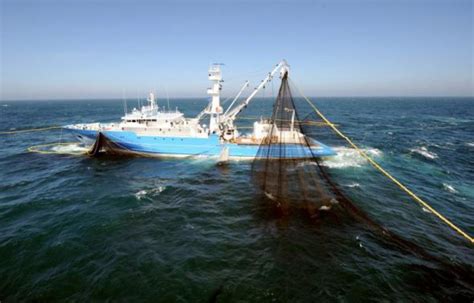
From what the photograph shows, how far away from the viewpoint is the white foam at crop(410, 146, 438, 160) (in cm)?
3538

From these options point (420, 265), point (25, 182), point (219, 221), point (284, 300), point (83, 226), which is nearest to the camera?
point (284, 300)

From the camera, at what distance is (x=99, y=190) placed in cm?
2370

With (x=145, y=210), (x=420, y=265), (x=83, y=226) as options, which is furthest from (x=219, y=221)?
(x=420, y=265)

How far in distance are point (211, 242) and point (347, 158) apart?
85.4 feet

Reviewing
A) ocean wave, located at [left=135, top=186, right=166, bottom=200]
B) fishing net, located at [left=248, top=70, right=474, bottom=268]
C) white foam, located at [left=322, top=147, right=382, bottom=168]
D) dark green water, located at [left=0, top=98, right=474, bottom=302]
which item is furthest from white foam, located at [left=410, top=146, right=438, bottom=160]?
ocean wave, located at [left=135, top=186, right=166, bottom=200]

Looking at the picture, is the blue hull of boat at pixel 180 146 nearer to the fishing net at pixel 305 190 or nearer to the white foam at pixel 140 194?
the fishing net at pixel 305 190

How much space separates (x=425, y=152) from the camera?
1481 inches

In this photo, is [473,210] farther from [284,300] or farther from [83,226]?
[83,226]

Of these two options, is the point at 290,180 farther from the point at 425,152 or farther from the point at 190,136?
the point at 425,152

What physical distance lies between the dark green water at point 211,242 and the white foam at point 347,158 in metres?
3.26

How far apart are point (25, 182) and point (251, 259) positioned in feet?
85.3

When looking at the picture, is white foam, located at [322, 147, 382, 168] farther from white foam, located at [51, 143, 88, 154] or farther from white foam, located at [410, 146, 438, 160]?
white foam, located at [51, 143, 88, 154]

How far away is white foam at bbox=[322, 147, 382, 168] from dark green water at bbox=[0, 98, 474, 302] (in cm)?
326

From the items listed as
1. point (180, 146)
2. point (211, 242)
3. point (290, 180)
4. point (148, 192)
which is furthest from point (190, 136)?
point (211, 242)
